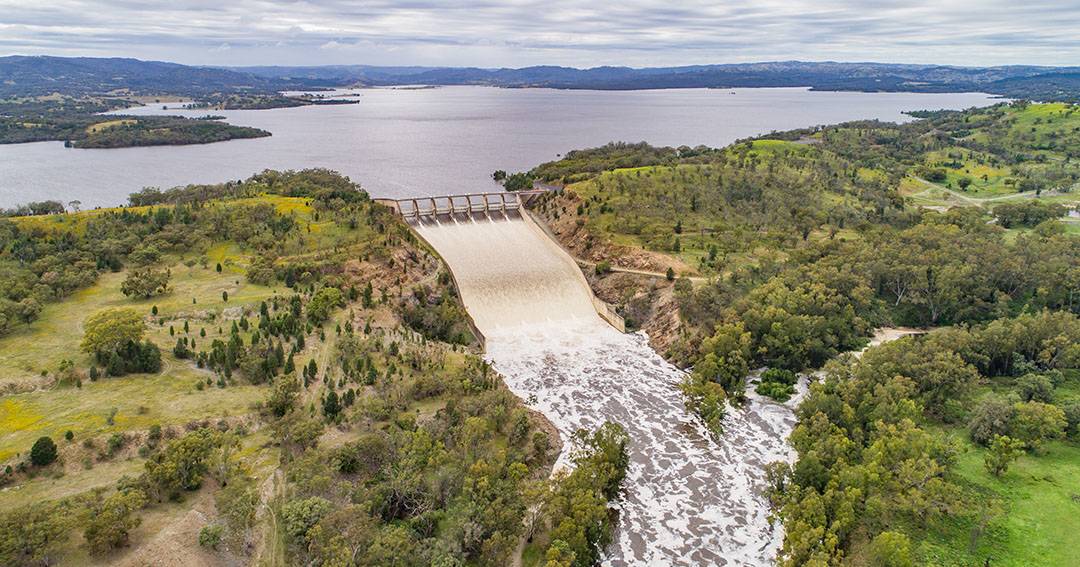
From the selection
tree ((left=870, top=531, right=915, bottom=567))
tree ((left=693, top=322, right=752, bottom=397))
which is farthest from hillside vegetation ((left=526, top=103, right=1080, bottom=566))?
tree ((left=693, top=322, right=752, bottom=397))

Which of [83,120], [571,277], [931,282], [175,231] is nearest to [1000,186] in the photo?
[931,282]

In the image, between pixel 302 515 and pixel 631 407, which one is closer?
pixel 302 515

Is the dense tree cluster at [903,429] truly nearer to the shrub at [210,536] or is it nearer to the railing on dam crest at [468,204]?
the shrub at [210,536]

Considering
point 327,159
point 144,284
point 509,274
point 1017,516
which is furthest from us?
point 327,159

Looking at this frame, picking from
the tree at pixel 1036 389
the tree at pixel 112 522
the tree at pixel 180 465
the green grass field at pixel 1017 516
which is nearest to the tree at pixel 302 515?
the tree at pixel 180 465

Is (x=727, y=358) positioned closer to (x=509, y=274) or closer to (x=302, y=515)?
(x=509, y=274)

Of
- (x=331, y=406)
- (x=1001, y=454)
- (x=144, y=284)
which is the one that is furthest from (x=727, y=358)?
(x=144, y=284)

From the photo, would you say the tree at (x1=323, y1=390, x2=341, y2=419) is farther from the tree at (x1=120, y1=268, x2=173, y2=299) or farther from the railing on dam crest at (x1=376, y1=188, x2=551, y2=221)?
the railing on dam crest at (x1=376, y1=188, x2=551, y2=221)
